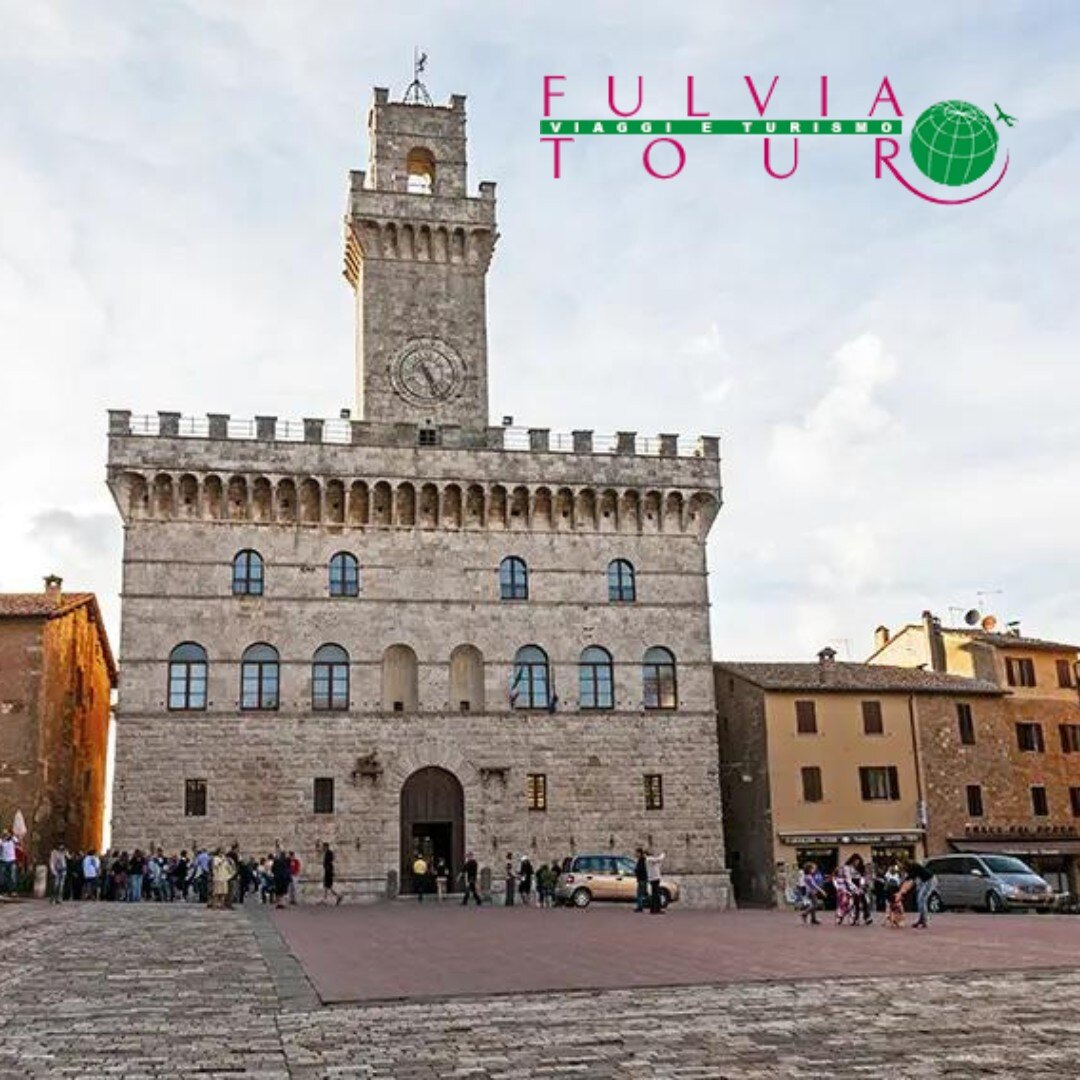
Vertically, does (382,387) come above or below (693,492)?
above

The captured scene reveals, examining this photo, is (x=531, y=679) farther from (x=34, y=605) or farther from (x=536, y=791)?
(x=34, y=605)

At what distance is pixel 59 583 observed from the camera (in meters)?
44.5

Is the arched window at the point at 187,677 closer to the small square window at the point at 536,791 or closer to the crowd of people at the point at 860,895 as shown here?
the small square window at the point at 536,791

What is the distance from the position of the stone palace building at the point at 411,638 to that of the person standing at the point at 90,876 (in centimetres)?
188

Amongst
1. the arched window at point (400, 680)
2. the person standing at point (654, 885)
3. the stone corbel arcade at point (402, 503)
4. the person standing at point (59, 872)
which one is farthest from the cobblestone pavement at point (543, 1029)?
the stone corbel arcade at point (402, 503)

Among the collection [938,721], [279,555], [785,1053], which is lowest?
[785,1053]

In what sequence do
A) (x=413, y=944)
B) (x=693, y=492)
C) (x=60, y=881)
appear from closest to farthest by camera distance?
(x=413, y=944)
(x=60, y=881)
(x=693, y=492)

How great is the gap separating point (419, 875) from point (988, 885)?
16.0 metres

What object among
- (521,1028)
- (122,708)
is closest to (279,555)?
(122,708)

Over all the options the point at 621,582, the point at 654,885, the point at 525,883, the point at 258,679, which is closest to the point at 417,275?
the point at 621,582

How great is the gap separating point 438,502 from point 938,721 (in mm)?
18612

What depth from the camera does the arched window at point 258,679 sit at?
38969 millimetres

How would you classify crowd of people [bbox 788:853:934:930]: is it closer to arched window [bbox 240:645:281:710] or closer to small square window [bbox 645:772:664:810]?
small square window [bbox 645:772:664:810]

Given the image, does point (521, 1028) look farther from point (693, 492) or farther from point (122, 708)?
point (693, 492)
